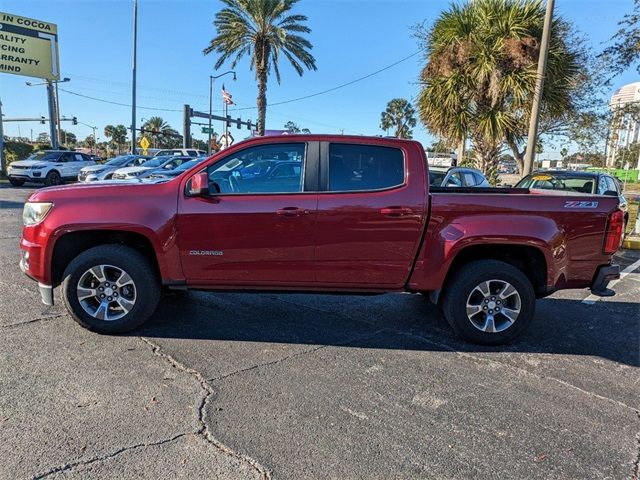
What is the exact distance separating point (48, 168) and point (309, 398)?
2113 cm

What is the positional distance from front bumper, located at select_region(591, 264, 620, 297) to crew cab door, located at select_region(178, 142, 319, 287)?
2635 millimetres

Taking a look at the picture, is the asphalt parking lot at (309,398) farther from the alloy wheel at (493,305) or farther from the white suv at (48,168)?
the white suv at (48,168)

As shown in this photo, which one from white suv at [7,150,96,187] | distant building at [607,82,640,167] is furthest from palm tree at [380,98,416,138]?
white suv at [7,150,96,187]

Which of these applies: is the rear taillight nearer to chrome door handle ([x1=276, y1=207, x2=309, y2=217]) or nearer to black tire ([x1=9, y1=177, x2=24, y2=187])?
chrome door handle ([x1=276, y1=207, x2=309, y2=217])

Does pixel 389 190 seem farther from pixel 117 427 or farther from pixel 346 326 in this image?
pixel 117 427

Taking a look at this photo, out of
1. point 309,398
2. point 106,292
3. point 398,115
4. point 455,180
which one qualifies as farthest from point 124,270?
point 398,115

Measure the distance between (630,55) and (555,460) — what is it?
1383 cm

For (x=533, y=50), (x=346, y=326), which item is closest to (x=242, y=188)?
(x=346, y=326)

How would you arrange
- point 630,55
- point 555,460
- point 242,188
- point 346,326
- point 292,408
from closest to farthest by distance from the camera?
point 555,460 → point 292,408 → point 242,188 → point 346,326 → point 630,55

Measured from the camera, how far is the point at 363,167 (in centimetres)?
416

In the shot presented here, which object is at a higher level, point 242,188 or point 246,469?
point 242,188

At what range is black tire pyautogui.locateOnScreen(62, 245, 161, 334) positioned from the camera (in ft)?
13.4

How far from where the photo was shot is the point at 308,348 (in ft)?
13.3

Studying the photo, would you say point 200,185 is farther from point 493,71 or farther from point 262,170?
point 493,71
